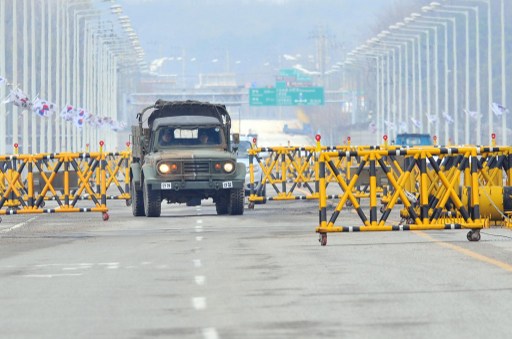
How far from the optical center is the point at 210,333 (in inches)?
508

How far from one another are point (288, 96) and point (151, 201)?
13500 centimetres

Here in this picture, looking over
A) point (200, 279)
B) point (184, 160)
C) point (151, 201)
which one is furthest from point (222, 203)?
point (200, 279)

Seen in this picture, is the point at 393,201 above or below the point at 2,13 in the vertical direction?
below

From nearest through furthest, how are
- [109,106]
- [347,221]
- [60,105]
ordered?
[347,221], [60,105], [109,106]

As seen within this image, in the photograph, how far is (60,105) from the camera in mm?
119812

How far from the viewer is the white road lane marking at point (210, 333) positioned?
499 inches

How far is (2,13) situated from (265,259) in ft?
218

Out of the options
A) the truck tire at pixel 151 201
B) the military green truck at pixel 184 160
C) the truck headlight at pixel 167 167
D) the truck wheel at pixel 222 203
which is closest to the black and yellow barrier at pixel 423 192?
the military green truck at pixel 184 160

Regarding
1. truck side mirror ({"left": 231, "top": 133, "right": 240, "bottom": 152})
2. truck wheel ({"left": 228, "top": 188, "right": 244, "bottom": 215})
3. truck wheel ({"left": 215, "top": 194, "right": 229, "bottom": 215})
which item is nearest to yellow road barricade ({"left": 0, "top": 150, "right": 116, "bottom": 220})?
truck wheel ({"left": 215, "top": 194, "right": 229, "bottom": 215})

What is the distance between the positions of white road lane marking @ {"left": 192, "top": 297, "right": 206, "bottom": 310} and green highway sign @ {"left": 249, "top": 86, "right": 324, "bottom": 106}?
154 m

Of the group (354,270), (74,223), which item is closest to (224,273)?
(354,270)

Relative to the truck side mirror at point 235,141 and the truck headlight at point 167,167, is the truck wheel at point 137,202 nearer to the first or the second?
the truck headlight at point 167,167

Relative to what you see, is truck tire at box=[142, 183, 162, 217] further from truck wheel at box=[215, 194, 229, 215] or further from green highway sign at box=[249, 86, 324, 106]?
green highway sign at box=[249, 86, 324, 106]

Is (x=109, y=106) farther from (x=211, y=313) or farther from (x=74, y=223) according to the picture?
(x=211, y=313)
